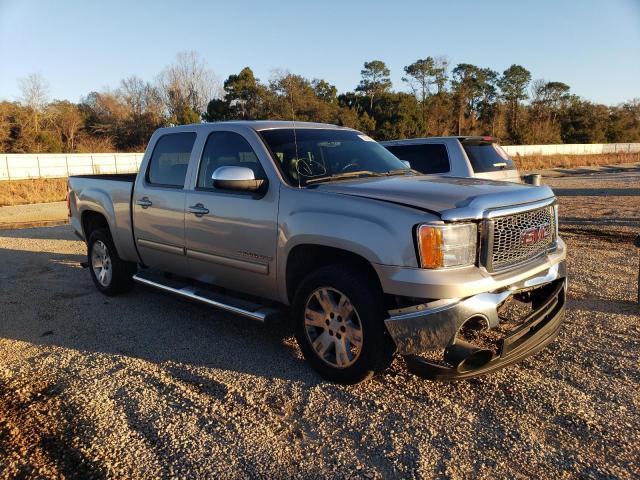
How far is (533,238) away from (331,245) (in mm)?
1526

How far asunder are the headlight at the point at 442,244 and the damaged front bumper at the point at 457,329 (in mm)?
254

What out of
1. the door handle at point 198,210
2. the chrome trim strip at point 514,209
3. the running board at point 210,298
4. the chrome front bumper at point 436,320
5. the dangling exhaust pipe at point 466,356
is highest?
the chrome trim strip at point 514,209

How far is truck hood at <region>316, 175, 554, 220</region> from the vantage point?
3361 millimetres

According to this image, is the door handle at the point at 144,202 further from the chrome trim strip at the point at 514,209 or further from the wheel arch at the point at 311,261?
the chrome trim strip at the point at 514,209

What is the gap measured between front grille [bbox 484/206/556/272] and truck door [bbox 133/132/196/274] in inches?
117

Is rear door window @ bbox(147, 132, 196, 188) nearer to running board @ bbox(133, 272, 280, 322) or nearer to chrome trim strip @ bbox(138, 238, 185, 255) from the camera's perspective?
chrome trim strip @ bbox(138, 238, 185, 255)

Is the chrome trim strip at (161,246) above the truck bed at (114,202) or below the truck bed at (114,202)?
below

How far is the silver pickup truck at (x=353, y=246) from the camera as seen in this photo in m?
3.30

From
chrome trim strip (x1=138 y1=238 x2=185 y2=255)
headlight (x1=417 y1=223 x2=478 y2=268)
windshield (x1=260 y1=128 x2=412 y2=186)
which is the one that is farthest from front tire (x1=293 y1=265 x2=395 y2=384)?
chrome trim strip (x1=138 y1=238 x2=185 y2=255)

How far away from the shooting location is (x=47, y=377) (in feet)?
13.5

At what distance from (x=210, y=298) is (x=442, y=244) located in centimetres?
235

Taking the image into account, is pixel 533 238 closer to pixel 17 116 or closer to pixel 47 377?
pixel 47 377

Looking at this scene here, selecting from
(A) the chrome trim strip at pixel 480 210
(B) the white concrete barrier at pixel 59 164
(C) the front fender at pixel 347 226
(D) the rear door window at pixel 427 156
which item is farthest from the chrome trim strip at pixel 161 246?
(B) the white concrete barrier at pixel 59 164

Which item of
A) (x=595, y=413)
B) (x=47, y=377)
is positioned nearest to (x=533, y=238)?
(x=595, y=413)
